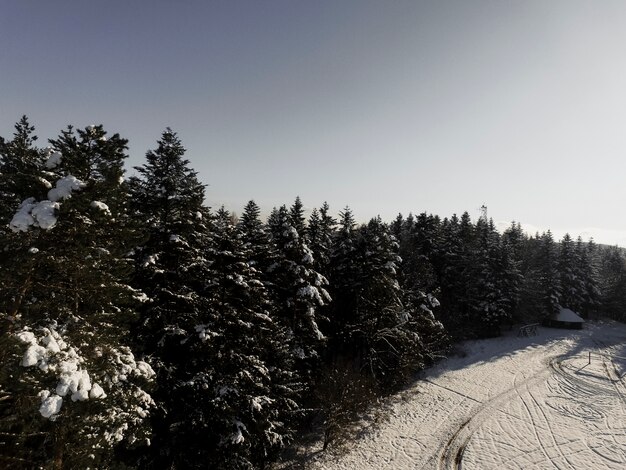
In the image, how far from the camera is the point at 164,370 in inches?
607

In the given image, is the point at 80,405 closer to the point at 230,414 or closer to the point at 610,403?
the point at 230,414

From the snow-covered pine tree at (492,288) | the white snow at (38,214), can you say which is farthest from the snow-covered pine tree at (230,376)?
the snow-covered pine tree at (492,288)

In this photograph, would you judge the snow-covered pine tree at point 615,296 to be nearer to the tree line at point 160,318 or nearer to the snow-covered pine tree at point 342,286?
the tree line at point 160,318

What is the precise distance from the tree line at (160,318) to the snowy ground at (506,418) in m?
3.17

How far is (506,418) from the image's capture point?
85.5ft

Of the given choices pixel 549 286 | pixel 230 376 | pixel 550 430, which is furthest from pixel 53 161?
pixel 549 286

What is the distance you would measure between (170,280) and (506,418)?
2696 centimetres

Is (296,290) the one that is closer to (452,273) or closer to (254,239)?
(254,239)

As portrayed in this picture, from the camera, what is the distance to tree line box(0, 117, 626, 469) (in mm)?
9375

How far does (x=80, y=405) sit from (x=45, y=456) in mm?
2869

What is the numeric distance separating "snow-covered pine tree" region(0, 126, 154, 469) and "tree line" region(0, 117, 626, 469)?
0.16 ft

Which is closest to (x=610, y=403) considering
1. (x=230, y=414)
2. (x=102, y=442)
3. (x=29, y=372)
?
(x=230, y=414)

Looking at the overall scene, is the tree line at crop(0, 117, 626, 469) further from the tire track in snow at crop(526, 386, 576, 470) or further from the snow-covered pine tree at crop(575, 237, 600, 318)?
the snow-covered pine tree at crop(575, 237, 600, 318)

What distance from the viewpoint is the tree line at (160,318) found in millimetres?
9375
